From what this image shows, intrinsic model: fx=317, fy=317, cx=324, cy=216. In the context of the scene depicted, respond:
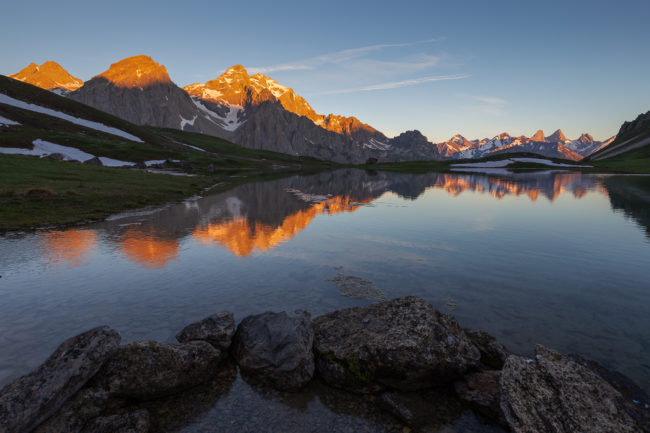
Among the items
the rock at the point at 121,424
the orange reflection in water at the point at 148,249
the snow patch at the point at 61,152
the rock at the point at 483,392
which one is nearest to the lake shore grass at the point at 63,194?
the orange reflection in water at the point at 148,249

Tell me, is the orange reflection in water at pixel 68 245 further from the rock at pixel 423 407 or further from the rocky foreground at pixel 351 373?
the rock at pixel 423 407

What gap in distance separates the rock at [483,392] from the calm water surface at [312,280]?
8.34 feet

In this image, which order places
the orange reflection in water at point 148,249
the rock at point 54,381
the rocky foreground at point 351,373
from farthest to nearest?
1. the orange reflection in water at point 148,249
2. the rocky foreground at point 351,373
3. the rock at point 54,381

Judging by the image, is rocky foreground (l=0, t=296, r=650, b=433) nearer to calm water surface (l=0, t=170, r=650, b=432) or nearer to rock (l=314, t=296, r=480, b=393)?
rock (l=314, t=296, r=480, b=393)

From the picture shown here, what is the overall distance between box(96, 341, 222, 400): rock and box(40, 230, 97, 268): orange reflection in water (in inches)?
568

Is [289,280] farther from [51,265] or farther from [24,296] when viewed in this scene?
[51,265]

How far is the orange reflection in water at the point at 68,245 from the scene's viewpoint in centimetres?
2108

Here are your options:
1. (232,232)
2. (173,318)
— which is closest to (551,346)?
(173,318)

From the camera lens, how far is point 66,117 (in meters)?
144

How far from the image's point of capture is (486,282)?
60.4 ft

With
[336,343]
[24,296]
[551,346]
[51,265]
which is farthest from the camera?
[51,265]

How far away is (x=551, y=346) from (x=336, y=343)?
324 inches

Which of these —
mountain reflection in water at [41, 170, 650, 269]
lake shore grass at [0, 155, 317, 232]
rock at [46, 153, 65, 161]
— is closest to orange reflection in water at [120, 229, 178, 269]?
mountain reflection in water at [41, 170, 650, 269]

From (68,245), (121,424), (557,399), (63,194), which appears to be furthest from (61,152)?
(557,399)
